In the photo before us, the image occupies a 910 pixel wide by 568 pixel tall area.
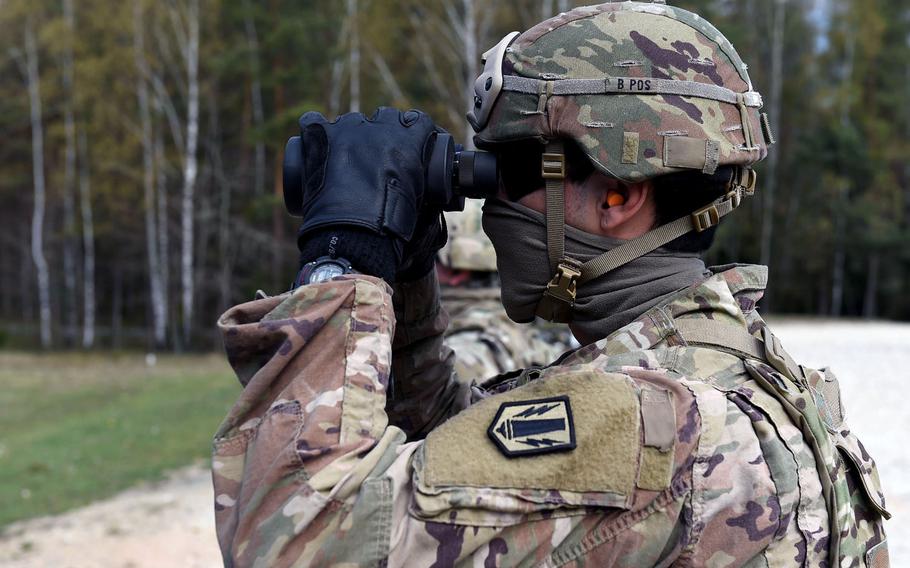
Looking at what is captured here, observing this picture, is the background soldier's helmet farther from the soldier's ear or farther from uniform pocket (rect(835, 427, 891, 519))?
uniform pocket (rect(835, 427, 891, 519))

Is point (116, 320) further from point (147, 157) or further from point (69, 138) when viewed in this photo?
point (147, 157)

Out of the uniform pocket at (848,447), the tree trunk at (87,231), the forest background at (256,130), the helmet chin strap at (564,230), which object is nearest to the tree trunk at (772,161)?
the forest background at (256,130)

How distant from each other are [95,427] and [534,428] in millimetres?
10369

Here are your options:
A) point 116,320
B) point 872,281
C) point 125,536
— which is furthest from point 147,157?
point 872,281

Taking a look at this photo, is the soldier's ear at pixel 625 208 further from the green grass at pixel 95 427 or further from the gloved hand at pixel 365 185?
the green grass at pixel 95 427

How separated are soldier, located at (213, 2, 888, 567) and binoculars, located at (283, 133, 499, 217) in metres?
0.04

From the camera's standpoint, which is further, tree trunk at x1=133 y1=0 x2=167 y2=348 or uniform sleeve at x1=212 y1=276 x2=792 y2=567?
tree trunk at x1=133 y1=0 x2=167 y2=348

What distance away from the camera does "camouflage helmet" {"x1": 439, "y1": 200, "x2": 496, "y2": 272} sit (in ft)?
15.6

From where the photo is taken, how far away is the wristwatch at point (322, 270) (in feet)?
5.35

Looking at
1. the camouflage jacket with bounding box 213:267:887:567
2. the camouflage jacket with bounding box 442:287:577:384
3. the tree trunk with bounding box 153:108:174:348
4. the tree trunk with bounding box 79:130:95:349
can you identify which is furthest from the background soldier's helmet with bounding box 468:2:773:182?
the tree trunk with bounding box 79:130:95:349

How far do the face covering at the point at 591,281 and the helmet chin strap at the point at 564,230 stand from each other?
15mm

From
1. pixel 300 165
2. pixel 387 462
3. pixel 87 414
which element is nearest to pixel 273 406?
pixel 387 462

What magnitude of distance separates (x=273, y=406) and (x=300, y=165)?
21.9 inches

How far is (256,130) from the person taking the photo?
76.3 ft
